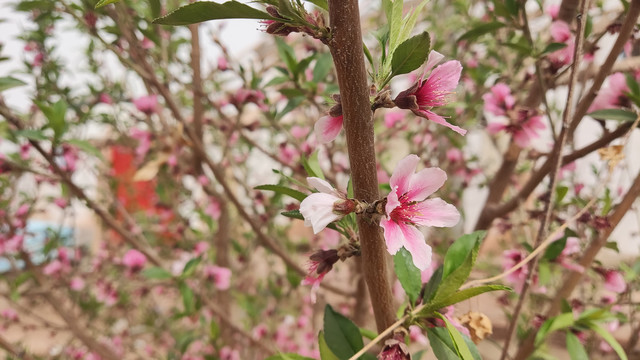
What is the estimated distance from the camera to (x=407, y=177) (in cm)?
36

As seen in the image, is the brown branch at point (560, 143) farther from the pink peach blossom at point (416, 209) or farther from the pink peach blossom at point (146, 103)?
the pink peach blossom at point (146, 103)

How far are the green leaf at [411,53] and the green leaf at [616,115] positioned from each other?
425mm

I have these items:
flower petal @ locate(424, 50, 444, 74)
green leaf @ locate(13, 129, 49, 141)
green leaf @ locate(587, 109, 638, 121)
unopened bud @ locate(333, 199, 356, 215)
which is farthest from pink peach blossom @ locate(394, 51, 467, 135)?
green leaf @ locate(13, 129, 49, 141)

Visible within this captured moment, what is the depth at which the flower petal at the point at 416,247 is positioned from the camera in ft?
1.14

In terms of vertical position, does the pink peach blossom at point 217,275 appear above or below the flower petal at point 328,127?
below

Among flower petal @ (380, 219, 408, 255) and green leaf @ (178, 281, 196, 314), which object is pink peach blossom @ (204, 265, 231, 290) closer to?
green leaf @ (178, 281, 196, 314)

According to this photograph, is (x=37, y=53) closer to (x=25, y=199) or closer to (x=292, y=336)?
(x=25, y=199)

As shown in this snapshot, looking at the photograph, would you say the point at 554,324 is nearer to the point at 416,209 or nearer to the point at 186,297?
the point at 416,209

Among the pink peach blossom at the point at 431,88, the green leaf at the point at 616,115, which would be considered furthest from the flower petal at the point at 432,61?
the green leaf at the point at 616,115

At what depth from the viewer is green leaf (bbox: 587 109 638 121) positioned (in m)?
0.58

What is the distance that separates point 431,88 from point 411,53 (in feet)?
0.23

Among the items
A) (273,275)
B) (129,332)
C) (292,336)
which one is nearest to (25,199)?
(129,332)

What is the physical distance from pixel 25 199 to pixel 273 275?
3.71 feet

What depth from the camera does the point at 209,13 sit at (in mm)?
296
